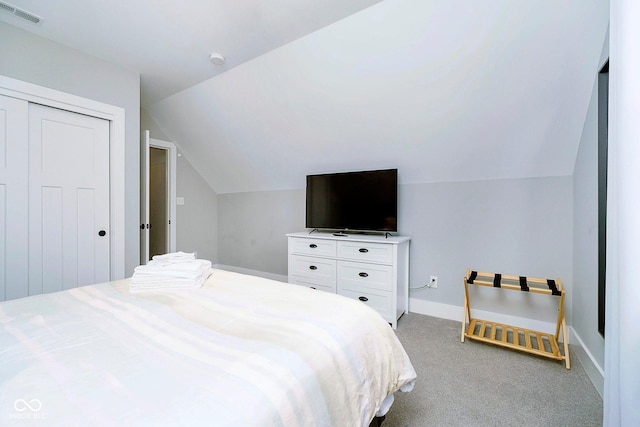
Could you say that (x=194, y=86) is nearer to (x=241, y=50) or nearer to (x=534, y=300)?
(x=241, y=50)

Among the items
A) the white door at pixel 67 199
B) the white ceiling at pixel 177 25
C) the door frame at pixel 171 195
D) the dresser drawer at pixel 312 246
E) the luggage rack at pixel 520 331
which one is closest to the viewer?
the white ceiling at pixel 177 25

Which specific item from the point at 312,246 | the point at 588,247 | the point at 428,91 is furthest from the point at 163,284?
the point at 588,247

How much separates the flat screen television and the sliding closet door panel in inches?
98.4

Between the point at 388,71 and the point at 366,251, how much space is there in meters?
1.59

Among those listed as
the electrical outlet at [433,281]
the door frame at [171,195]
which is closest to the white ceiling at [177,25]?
the door frame at [171,195]

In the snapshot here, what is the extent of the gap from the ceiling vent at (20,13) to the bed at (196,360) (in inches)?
82.3

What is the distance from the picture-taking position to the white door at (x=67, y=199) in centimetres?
221

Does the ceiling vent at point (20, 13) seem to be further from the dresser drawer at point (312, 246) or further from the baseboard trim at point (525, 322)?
the baseboard trim at point (525, 322)

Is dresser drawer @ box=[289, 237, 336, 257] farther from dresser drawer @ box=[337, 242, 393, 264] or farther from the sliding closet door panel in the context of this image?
the sliding closet door panel

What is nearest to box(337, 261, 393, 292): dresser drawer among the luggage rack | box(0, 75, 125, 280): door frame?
the luggage rack

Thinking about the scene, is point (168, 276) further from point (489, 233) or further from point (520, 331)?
point (520, 331)

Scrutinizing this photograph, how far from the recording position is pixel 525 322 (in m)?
2.37

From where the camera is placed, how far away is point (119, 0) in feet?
5.86

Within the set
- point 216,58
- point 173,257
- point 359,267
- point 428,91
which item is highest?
point 216,58
